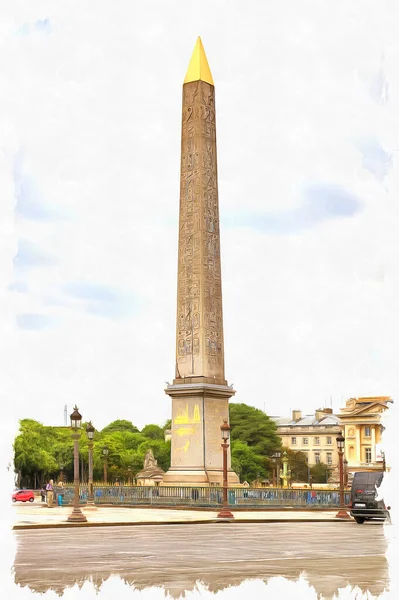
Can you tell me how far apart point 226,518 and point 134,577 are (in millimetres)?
18268

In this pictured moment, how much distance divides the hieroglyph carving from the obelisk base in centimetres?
70

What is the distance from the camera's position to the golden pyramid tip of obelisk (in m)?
40.2

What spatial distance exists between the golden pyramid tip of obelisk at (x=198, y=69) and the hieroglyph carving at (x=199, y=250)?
477 mm

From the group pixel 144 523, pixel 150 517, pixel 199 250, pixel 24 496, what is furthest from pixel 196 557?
pixel 24 496

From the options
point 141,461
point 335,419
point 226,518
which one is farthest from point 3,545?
point 335,419

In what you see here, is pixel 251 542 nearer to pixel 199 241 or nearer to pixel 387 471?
pixel 387 471

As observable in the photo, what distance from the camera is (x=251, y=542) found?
1900cm

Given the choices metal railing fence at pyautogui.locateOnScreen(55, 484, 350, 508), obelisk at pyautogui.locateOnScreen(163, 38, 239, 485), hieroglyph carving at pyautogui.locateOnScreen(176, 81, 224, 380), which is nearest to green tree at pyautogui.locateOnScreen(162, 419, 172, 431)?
metal railing fence at pyautogui.locateOnScreen(55, 484, 350, 508)

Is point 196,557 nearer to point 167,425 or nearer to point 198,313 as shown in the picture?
point 198,313

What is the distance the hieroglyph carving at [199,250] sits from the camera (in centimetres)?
3819

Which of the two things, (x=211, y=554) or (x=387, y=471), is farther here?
(x=211, y=554)

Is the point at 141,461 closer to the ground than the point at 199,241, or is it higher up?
closer to the ground

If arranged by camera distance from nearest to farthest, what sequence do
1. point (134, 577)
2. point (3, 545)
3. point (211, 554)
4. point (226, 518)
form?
point (3, 545) < point (134, 577) < point (211, 554) < point (226, 518)

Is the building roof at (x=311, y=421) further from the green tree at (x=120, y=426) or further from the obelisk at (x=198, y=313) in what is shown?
the obelisk at (x=198, y=313)
